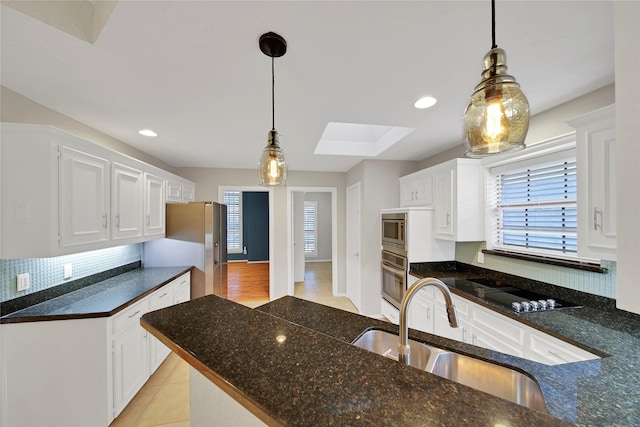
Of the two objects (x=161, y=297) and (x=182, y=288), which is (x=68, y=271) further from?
(x=182, y=288)

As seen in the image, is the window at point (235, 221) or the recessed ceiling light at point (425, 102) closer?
the recessed ceiling light at point (425, 102)

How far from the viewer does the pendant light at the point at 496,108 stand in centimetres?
80

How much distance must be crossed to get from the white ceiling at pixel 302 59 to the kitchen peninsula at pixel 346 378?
49.9 inches

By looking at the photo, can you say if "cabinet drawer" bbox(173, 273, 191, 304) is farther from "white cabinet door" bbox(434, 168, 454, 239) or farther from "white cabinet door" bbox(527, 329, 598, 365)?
"white cabinet door" bbox(527, 329, 598, 365)

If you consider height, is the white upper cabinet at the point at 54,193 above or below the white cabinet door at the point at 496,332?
above

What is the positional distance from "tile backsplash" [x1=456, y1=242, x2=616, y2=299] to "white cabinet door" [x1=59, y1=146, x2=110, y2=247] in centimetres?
363

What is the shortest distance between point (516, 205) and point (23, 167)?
3803 millimetres

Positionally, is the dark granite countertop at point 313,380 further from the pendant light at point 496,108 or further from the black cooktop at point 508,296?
the black cooktop at point 508,296

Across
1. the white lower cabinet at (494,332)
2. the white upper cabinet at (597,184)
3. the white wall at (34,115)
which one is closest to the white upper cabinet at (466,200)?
the white lower cabinet at (494,332)

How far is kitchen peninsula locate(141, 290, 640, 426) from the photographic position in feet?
1.48

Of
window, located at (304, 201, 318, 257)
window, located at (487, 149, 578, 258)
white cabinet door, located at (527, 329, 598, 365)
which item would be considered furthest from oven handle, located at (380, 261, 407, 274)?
window, located at (304, 201, 318, 257)

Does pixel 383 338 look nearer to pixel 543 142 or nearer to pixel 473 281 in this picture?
pixel 473 281

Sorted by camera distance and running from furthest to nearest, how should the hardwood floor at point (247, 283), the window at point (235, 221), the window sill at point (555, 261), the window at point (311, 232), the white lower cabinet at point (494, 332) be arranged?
the window at point (311, 232) < the window at point (235, 221) < the hardwood floor at point (247, 283) < the window sill at point (555, 261) < the white lower cabinet at point (494, 332)

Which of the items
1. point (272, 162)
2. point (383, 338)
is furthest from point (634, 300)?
point (272, 162)
